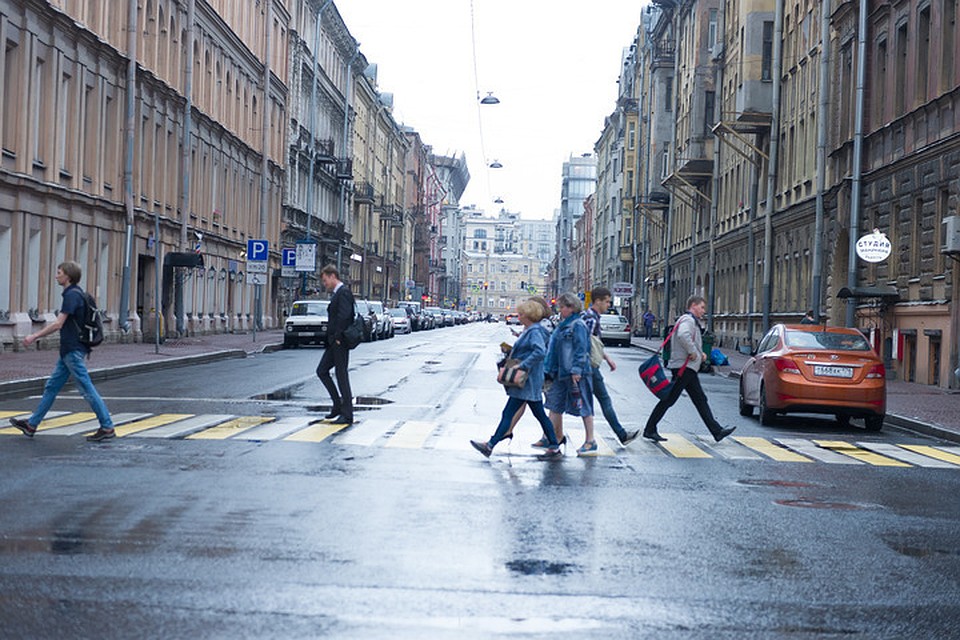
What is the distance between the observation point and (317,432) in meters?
15.0

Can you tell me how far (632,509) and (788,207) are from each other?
36.3 metres

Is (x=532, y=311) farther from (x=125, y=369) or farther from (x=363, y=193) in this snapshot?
(x=363, y=193)

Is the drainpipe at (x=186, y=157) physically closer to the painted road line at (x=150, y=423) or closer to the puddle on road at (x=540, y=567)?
the painted road line at (x=150, y=423)

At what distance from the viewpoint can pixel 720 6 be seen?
2266 inches

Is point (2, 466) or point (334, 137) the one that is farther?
point (334, 137)

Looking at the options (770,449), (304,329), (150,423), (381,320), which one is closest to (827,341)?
(770,449)

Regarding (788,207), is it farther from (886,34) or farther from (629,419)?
(629,419)

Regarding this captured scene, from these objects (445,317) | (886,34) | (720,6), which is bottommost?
(445,317)

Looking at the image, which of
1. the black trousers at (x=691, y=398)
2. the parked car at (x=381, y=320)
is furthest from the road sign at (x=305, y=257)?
the black trousers at (x=691, y=398)

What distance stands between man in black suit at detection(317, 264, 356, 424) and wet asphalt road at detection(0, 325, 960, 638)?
1.92m

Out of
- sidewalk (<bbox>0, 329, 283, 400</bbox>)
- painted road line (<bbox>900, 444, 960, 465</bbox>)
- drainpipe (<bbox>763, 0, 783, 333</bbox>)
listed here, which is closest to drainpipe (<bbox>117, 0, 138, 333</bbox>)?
sidewalk (<bbox>0, 329, 283, 400</bbox>)

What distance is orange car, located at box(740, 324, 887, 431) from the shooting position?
1797 cm

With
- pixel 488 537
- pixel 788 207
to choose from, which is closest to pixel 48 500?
pixel 488 537

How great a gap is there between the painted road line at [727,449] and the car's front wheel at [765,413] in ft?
8.74
